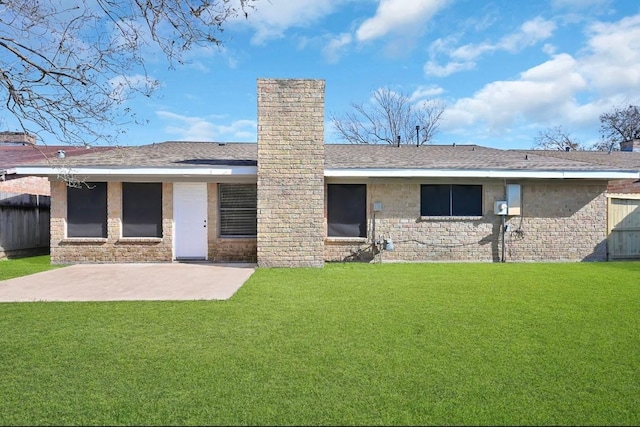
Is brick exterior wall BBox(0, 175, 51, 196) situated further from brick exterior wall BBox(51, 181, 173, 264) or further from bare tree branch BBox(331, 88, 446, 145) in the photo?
bare tree branch BBox(331, 88, 446, 145)

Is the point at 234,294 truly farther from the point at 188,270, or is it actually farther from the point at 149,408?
the point at 149,408

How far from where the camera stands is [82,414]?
2.85 metres

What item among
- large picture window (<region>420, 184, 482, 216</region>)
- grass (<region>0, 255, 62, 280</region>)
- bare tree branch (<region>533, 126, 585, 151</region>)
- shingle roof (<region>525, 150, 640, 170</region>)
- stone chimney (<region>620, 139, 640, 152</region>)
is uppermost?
bare tree branch (<region>533, 126, 585, 151</region>)

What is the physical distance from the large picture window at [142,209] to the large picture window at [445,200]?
7524 millimetres

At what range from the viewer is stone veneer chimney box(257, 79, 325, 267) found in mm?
10234

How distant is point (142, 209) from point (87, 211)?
1489 millimetres

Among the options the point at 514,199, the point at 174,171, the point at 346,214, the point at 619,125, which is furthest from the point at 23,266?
the point at 619,125

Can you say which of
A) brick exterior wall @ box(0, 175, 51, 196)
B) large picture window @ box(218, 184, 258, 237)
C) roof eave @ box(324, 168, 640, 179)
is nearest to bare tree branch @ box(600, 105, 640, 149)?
roof eave @ box(324, 168, 640, 179)

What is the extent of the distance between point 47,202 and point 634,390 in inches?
652

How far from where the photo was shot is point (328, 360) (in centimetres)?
386

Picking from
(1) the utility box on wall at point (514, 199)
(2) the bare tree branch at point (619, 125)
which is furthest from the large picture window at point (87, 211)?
(2) the bare tree branch at point (619, 125)

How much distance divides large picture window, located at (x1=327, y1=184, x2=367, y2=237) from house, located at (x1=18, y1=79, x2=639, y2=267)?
0.09ft

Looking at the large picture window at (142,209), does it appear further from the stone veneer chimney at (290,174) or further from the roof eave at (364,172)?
the stone veneer chimney at (290,174)

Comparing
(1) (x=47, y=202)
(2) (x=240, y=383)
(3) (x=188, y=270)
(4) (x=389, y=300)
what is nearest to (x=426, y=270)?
(4) (x=389, y=300)
